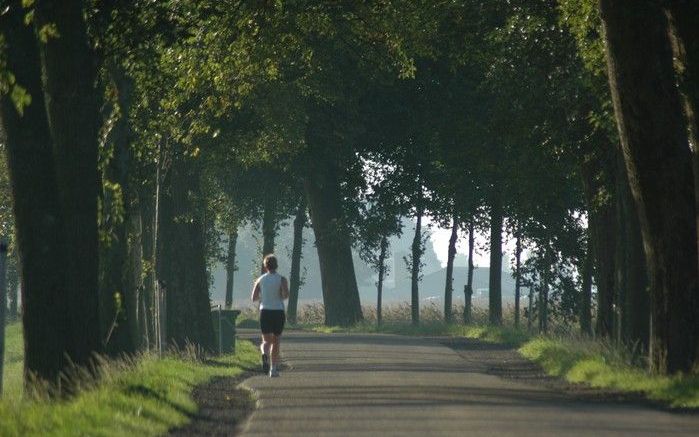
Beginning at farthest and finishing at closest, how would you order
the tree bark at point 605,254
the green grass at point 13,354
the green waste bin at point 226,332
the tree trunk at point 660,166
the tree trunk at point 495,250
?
the tree trunk at point 495,250 → the green grass at point 13,354 → the tree bark at point 605,254 → the green waste bin at point 226,332 → the tree trunk at point 660,166

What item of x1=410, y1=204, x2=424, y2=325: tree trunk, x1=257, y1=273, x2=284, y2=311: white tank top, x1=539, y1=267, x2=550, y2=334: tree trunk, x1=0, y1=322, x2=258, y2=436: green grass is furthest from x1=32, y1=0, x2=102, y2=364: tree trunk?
x1=410, y1=204, x2=424, y2=325: tree trunk

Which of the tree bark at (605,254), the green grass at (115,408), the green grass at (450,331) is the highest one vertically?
the tree bark at (605,254)

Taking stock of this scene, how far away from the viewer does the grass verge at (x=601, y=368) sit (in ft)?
60.7

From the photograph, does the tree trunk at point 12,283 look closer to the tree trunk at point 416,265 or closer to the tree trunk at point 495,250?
the tree trunk at point 416,265

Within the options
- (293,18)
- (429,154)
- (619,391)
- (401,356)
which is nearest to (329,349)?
(401,356)

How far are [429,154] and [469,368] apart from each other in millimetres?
25671

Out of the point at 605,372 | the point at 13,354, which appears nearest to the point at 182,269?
the point at 605,372

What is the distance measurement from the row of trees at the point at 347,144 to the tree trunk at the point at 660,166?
2cm

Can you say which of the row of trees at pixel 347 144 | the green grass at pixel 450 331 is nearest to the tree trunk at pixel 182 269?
the row of trees at pixel 347 144

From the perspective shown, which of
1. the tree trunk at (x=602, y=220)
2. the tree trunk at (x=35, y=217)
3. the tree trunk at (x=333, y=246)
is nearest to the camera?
the tree trunk at (x=35, y=217)

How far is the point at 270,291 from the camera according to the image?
2362 cm

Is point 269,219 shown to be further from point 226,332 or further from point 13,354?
point 226,332

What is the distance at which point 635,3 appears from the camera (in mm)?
19328

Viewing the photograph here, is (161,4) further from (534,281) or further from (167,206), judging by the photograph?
(534,281)
